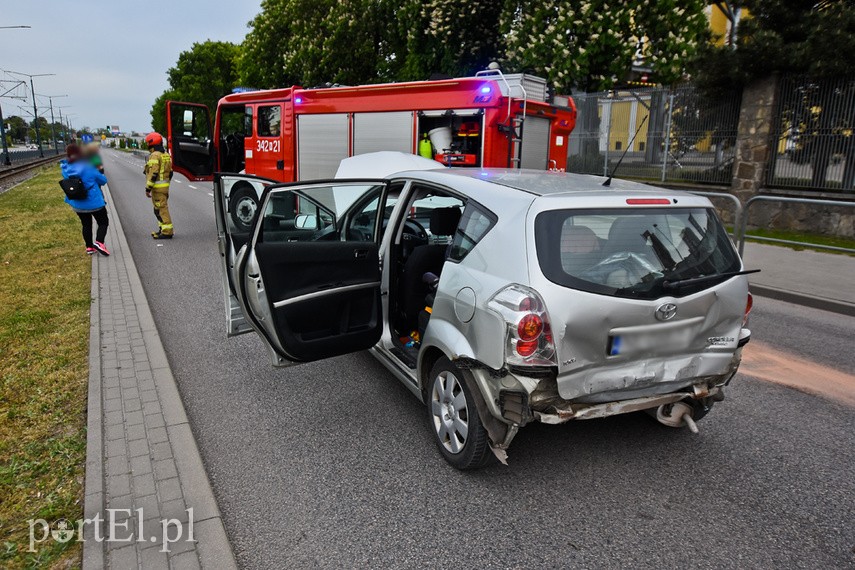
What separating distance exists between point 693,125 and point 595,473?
13068 millimetres

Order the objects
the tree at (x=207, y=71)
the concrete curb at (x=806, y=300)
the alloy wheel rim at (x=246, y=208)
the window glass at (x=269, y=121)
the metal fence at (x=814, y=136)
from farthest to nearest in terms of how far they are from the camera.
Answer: the tree at (x=207, y=71), the window glass at (x=269, y=121), the metal fence at (x=814, y=136), the concrete curb at (x=806, y=300), the alloy wheel rim at (x=246, y=208)

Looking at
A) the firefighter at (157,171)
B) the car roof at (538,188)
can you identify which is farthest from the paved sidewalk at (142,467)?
the firefighter at (157,171)

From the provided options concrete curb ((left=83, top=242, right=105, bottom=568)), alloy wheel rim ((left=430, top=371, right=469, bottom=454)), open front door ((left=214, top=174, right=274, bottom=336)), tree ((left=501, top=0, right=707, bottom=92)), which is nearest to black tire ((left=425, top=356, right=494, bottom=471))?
alloy wheel rim ((left=430, top=371, right=469, bottom=454))

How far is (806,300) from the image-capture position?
292 inches

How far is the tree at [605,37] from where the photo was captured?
14.7m

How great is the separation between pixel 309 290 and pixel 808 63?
1182 centimetres

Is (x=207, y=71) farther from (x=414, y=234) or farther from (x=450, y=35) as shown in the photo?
(x=414, y=234)

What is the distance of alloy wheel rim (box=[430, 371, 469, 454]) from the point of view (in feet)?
10.8

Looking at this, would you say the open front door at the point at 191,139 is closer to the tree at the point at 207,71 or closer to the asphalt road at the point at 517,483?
the asphalt road at the point at 517,483

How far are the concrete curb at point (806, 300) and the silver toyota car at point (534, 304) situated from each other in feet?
15.5

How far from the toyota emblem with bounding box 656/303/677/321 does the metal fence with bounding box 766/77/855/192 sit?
10.9 metres

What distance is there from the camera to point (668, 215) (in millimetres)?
3254

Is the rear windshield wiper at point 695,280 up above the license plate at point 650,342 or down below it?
above

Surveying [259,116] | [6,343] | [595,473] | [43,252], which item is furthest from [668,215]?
[259,116]
